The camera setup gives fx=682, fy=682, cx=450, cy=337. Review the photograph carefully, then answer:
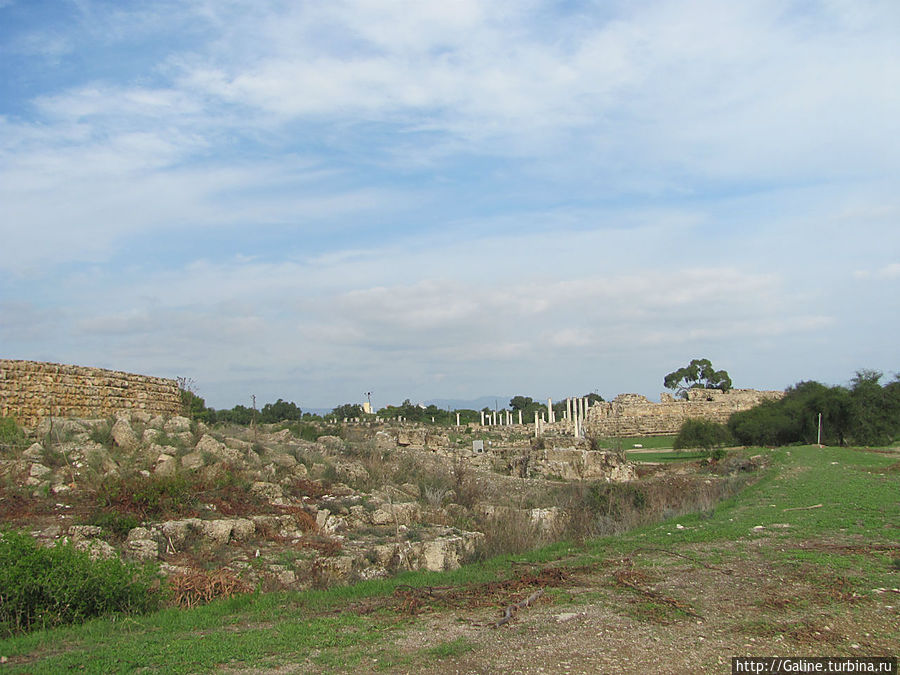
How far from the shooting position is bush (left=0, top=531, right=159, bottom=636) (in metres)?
7.51

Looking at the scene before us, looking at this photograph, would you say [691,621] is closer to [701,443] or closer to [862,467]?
[862,467]

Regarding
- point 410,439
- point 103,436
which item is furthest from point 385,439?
point 103,436

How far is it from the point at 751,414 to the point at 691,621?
4064cm

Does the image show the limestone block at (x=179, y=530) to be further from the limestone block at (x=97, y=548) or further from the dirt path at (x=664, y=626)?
the dirt path at (x=664, y=626)

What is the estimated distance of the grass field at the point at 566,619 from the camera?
18.4 ft

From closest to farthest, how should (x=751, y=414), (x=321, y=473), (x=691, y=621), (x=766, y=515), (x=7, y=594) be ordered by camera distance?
(x=691, y=621), (x=7, y=594), (x=766, y=515), (x=321, y=473), (x=751, y=414)

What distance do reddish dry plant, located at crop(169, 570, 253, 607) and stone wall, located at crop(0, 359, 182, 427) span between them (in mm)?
12638

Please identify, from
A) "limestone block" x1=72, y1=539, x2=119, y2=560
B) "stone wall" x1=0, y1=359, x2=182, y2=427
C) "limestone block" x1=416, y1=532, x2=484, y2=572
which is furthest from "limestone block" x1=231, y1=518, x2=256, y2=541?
"stone wall" x1=0, y1=359, x2=182, y2=427

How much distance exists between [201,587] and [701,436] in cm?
3285

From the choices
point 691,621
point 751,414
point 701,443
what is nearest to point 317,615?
point 691,621

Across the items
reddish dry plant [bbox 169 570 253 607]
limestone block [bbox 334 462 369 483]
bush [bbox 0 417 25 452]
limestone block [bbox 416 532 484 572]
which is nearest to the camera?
reddish dry plant [bbox 169 570 253 607]

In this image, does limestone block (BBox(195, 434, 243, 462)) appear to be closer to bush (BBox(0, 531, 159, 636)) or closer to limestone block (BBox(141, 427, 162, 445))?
limestone block (BBox(141, 427, 162, 445))

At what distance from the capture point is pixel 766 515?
41.5 ft

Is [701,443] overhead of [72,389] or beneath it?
beneath
